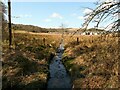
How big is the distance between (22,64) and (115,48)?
13400mm

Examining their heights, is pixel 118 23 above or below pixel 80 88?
above

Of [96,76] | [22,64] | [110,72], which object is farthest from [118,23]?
[22,64]

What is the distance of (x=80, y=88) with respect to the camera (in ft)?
61.6

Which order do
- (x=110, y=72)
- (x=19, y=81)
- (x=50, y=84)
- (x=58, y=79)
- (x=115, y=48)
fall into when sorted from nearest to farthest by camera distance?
(x=115, y=48)
(x=110, y=72)
(x=19, y=81)
(x=50, y=84)
(x=58, y=79)

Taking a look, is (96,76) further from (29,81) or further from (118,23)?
(118,23)

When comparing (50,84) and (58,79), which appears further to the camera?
(58,79)

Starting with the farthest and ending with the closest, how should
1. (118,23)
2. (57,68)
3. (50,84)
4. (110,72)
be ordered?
(57,68), (50,84), (110,72), (118,23)

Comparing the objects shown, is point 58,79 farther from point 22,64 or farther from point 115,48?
point 115,48

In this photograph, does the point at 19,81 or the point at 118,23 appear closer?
the point at 118,23

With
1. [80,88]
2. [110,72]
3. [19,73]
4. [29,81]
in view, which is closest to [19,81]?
[29,81]

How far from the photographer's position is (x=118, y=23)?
1105 cm

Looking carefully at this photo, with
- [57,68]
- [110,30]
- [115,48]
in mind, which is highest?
[110,30]

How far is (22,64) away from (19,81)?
4.95m

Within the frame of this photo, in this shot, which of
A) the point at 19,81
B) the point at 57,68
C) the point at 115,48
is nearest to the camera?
the point at 115,48
